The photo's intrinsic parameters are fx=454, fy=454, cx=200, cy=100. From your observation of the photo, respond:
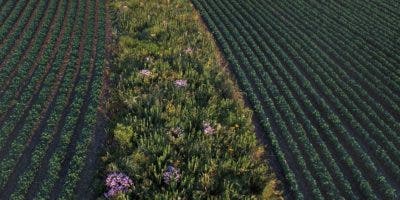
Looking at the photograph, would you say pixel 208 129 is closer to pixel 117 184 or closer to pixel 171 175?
pixel 171 175

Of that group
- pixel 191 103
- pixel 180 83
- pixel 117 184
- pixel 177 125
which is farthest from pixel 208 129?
pixel 117 184

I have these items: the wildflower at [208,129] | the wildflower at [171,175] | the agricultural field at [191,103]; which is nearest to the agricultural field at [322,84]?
the agricultural field at [191,103]

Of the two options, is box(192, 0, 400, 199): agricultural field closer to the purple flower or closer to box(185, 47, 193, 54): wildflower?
box(185, 47, 193, 54): wildflower

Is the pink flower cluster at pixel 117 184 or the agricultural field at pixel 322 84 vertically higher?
the agricultural field at pixel 322 84

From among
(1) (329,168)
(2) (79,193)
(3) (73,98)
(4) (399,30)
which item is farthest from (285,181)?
(4) (399,30)

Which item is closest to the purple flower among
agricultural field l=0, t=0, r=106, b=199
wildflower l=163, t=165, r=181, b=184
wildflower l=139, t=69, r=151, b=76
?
wildflower l=139, t=69, r=151, b=76

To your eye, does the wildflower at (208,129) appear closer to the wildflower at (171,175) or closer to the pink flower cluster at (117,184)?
the wildflower at (171,175)
